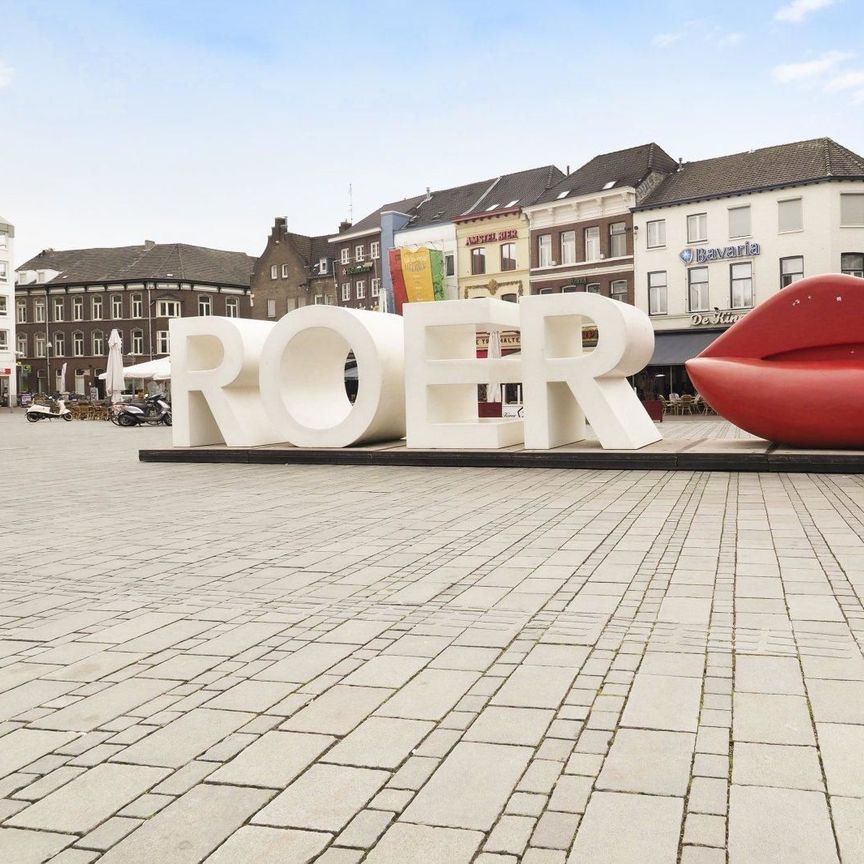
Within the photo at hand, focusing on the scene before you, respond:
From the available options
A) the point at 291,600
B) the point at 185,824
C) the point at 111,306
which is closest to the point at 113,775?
the point at 185,824

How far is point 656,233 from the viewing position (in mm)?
39938

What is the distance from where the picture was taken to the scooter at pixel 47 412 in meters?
42.3

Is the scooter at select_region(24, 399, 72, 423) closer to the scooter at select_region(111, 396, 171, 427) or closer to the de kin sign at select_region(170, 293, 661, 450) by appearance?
the scooter at select_region(111, 396, 171, 427)

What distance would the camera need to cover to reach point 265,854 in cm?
274

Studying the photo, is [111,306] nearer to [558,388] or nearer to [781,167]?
[781,167]

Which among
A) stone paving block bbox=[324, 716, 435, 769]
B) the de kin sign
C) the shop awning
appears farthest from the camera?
the shop awning

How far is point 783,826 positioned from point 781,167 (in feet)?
126

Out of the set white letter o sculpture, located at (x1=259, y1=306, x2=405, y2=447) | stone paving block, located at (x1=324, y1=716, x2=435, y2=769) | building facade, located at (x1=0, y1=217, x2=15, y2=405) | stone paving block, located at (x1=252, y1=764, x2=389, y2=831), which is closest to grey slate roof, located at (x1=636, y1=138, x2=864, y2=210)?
white letter o sculpture, located at (x1=259, y1=306, x2=405, y2=447)

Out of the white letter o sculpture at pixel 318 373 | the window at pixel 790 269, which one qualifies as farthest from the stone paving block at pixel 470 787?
the window at pixel 790 269

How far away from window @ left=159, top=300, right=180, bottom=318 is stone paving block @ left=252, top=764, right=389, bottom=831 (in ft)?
238

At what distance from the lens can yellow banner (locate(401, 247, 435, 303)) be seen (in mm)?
47625

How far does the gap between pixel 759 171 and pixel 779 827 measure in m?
38.8

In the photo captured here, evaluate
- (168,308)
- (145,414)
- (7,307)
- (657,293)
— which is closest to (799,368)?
(657,293)

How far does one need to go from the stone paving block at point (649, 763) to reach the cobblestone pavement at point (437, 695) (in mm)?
11
